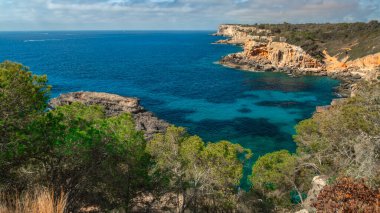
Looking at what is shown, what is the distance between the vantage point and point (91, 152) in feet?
47.5

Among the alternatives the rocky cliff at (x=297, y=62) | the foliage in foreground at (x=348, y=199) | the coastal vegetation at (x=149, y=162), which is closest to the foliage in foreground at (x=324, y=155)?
the coastal vegetation at (x=149, y=162)

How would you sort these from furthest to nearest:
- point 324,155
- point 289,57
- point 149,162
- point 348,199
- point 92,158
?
point 289,57 → point 324,155 → point 149,162 → point 92,158 → point 348,199

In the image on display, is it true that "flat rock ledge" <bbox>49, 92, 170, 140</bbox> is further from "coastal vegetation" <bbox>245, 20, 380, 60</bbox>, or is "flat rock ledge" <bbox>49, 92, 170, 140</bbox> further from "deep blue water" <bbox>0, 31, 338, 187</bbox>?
"coastal vegetation" <bbox>245, 20, 380, 60</bbox>

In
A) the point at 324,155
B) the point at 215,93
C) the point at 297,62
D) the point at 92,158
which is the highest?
the point at 297,62

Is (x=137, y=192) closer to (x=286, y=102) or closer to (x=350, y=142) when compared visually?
(x=350, y=142)

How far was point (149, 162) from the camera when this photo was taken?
18.3 metres

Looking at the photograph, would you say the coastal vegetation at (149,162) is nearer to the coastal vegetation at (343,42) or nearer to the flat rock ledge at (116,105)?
the flat rock ledge at (116,105)

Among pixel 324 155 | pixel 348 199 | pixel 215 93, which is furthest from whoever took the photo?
pixel 215 93

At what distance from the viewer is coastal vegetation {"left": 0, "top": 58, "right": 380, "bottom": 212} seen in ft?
39.5

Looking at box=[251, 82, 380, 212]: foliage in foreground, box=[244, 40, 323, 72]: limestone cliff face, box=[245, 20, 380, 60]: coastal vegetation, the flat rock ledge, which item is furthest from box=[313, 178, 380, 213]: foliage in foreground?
box=[245, 20, 380, 60]: coastal vegetation

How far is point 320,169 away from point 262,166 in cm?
Answer: 386

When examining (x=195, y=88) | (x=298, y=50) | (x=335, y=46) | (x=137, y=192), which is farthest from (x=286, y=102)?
(x=335, y=46)

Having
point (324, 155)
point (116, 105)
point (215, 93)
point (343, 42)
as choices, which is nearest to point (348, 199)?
point (324, 155)

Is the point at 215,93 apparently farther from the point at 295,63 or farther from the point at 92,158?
the point at 92,158
